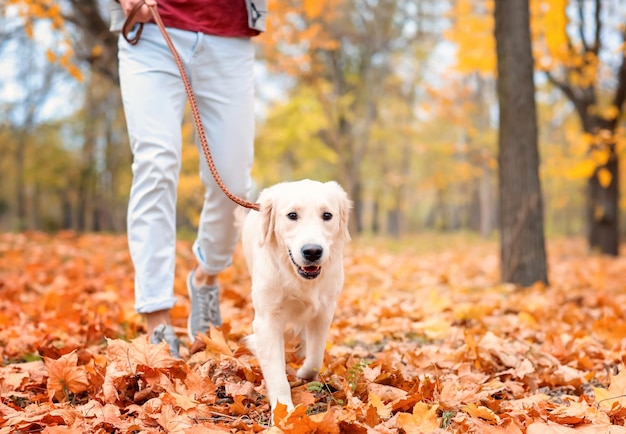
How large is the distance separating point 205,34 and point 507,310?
2.99 m

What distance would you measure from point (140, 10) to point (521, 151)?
4.27m

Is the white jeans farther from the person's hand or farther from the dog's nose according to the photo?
the dog's nose

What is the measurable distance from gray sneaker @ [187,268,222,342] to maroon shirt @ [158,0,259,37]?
4.46 feet

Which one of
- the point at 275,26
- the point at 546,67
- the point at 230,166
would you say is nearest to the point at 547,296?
the point at 230,166

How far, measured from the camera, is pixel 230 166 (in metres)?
3.05

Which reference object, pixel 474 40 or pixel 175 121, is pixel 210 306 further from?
pixel 474 40

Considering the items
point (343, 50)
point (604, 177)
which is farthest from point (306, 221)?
point (343, 50)

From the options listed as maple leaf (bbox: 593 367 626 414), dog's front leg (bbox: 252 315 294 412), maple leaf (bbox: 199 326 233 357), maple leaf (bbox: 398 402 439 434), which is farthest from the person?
maple leaf (bbox: 593 367 626 414)

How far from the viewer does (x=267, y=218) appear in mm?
2381

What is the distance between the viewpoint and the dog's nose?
6.94 ft

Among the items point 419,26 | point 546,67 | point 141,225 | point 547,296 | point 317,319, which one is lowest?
point 547,296

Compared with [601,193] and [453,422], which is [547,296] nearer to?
[453,422]

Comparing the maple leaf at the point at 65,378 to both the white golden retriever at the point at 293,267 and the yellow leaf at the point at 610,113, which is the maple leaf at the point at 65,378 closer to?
the white golden retriever at the point at 293,267

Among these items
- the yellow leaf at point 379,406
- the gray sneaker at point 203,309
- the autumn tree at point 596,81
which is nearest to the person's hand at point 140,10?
the gray sneaker at point 203,309
